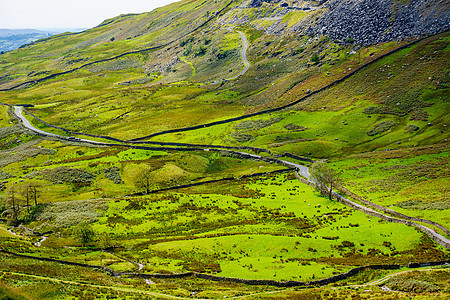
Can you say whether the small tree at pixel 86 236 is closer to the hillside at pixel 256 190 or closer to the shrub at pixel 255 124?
the hillside at pixel 256 190

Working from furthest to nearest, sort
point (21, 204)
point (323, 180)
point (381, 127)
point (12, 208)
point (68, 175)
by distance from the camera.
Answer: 1. point (381, 127)
2. point (68, 175)
3. point (323, 180)
4. point (21, 204)
5. point (12, 208)

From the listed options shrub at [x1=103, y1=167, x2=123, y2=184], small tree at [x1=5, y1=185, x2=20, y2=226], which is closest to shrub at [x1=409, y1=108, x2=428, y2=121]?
shrub at [x1=103, y1=167, x2=123, y2=184]

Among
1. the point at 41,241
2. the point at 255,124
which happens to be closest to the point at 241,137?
the point at 255,124

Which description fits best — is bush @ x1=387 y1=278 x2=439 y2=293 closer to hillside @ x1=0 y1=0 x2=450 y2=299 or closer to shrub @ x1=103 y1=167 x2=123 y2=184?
hillside @ x1=0 y1=0 x2=450 y2=299

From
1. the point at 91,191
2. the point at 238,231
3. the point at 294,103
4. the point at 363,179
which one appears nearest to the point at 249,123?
the point at 294,103

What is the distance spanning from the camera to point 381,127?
443 ft

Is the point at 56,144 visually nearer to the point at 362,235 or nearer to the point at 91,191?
the point at 91,191

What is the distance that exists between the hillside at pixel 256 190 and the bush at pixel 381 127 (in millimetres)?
741

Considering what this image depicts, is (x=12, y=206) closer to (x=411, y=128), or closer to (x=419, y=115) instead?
(x=411, y=128)

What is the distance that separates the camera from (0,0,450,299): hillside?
1971 inches

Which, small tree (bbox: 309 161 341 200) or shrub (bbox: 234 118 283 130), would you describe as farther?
shrub (bbox: 234 118 283 130)

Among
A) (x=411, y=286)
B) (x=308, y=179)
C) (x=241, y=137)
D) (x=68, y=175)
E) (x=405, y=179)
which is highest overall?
(x=241, y=137)

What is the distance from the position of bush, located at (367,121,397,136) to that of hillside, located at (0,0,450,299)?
0.74 m

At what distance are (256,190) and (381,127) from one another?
69.5m
